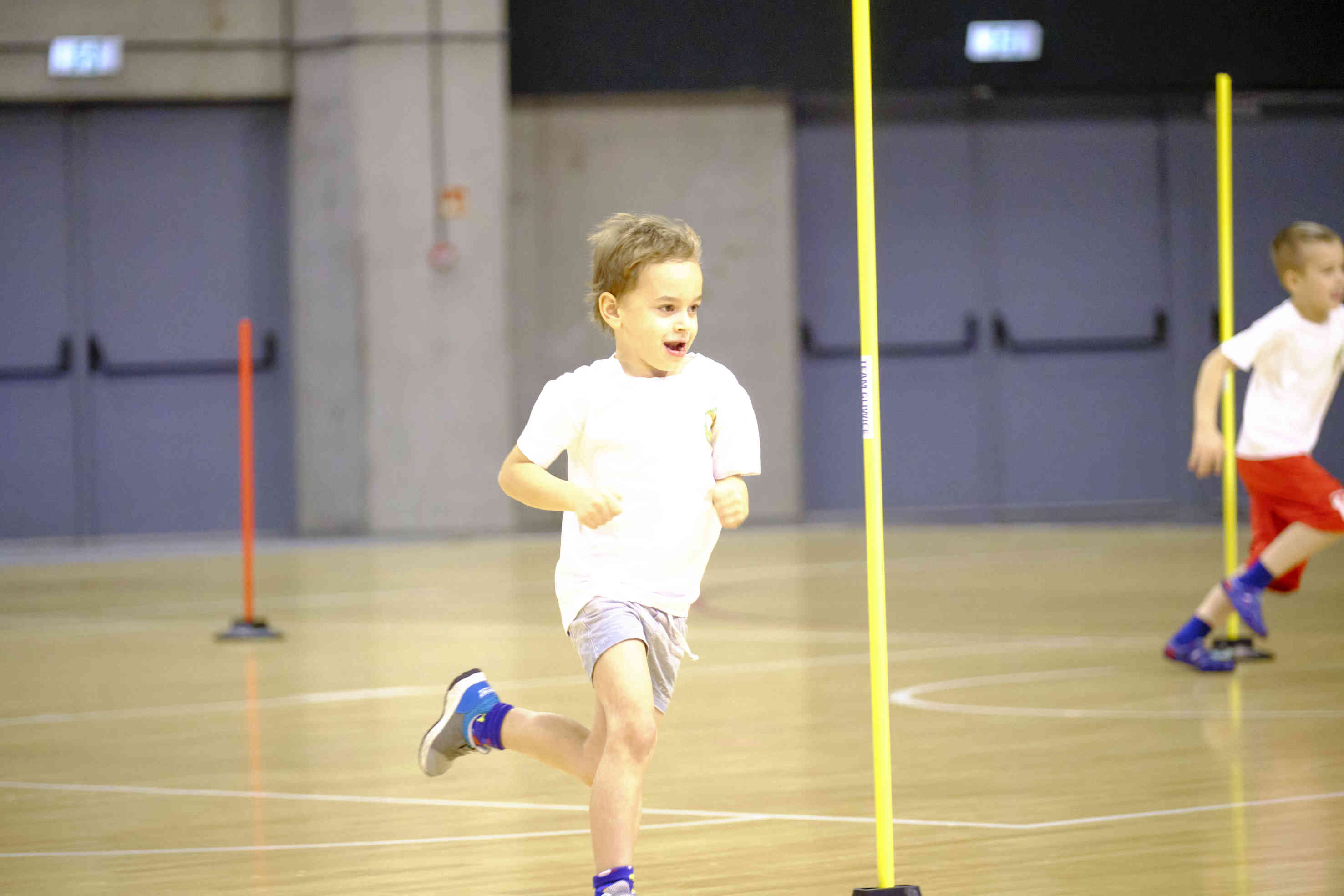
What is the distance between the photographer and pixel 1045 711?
19.0 feet

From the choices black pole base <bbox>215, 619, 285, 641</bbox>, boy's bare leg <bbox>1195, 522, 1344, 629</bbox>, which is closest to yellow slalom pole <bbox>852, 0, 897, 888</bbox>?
boy's bare leg <bbox>1195, 522, 1344, 629</bbox>

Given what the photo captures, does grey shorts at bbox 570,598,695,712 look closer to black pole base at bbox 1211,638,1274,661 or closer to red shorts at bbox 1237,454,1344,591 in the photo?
red shorts at bbox 1237,454,1344,591

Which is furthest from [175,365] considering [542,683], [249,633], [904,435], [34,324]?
[542,683]

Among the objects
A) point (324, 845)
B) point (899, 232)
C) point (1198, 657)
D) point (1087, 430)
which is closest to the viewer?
point (324, 845)

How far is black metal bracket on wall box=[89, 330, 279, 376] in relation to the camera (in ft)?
45.9

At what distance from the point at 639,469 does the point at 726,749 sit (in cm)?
209

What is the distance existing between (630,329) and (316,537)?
11.0m

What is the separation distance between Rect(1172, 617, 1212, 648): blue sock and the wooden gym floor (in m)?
0.13

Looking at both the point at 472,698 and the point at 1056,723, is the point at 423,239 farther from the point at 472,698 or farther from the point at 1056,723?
the point at 472,698

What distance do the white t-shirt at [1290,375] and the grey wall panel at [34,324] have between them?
1010 centimetres

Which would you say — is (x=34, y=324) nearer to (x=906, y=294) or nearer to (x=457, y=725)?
(x=906, y=294)

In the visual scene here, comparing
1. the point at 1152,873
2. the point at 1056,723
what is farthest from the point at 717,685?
the point at 1152,873

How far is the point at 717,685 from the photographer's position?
6539 millimetres

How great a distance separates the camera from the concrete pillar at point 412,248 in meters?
13.6
